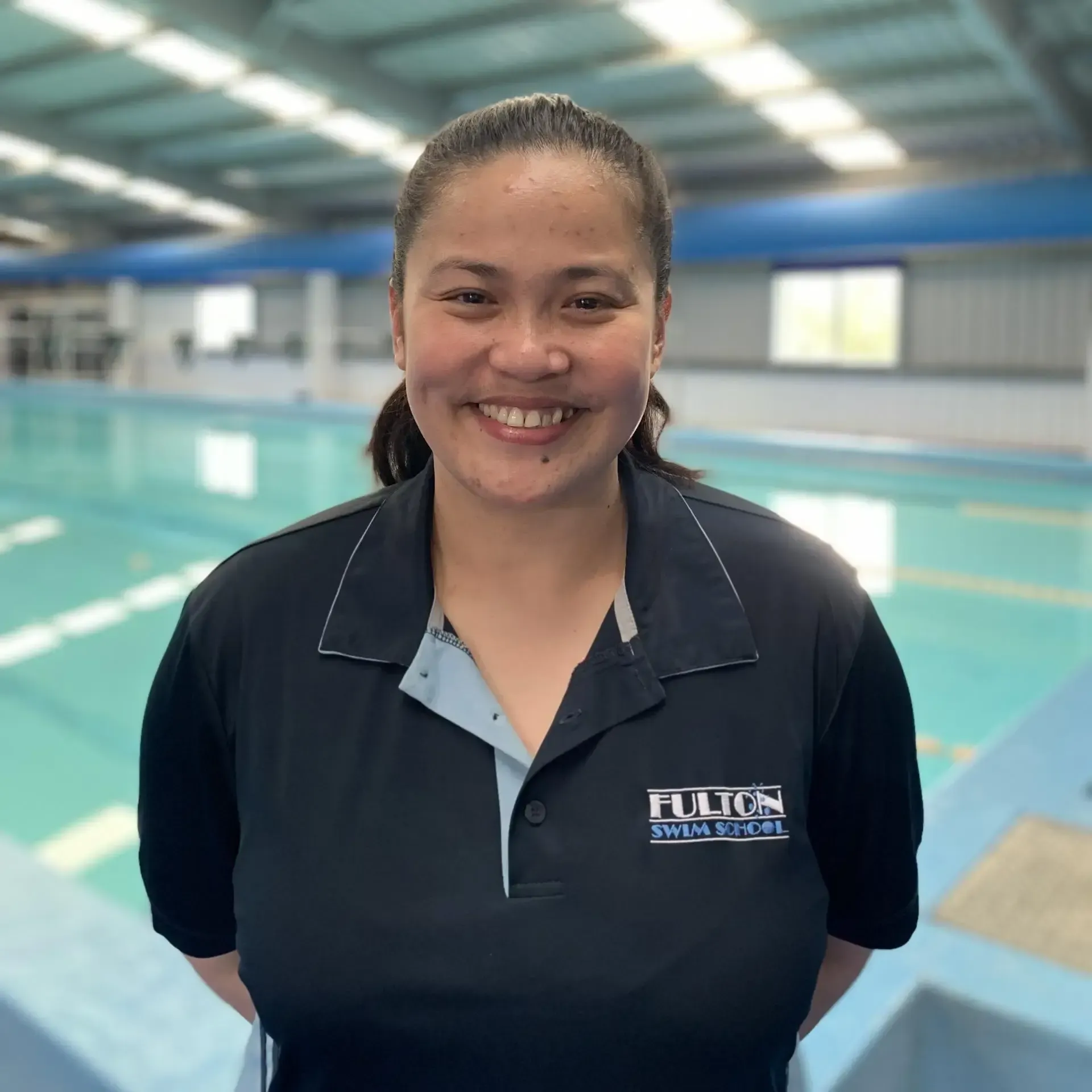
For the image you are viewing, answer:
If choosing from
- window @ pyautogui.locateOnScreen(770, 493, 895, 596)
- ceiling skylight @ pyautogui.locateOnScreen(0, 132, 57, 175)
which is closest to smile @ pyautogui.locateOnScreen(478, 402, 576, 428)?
window @ pyautogui.locateOnScreen(770, 493, 895, 596)

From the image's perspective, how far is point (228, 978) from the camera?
4.21ft

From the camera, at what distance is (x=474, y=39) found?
31.1 feet

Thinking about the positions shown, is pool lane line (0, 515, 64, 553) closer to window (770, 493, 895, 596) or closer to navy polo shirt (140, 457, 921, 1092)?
window (770, 493, 895, 596)

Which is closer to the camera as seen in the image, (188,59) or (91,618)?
(91,618)

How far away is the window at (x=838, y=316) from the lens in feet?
42.7

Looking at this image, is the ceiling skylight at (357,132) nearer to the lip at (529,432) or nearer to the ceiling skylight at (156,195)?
the ceiling skylight at (156,195)

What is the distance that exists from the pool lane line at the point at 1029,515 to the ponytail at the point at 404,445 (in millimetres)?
7641

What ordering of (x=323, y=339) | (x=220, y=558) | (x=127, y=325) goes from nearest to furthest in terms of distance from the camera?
(x=220, y=558)
(x=323, y=339)
(x=127, y=325)

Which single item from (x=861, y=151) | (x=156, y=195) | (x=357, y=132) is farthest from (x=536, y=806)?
(x=156, y=195)

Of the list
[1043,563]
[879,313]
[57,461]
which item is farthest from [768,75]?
[57,461]

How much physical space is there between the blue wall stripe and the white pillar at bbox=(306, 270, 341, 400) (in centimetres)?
109

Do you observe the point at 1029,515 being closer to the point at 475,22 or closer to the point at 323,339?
the point at 475,22

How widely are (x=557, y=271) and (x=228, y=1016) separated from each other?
1569 millimetres

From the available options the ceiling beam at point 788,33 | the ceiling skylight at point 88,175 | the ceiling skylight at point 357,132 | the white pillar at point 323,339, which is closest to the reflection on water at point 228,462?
the white pillar at point 323,339
